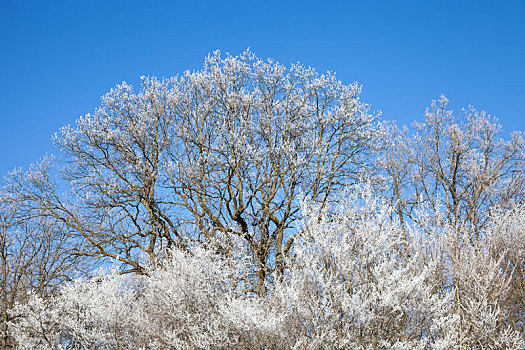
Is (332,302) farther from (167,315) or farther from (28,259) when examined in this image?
(28,259)

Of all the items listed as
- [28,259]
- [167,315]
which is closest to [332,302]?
[167,315]

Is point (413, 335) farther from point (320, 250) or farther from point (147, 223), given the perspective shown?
point (147, 223)

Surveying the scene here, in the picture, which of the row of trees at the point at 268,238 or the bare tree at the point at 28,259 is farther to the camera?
the bare tree at the point at 28,259

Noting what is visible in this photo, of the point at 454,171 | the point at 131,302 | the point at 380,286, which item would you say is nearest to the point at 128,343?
the point at 131,302

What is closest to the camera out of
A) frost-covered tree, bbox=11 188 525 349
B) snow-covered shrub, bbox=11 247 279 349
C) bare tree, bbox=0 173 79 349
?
frost-covered tree, bbox=11 188 525 349

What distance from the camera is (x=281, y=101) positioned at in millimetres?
15664

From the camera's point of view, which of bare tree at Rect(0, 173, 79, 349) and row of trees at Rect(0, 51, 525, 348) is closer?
row of trees at Rect(0, 51, 525, 348)

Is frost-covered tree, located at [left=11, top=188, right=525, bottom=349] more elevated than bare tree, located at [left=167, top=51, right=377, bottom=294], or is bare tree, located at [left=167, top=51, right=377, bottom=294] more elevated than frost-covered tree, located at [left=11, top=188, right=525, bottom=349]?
bare tree, located at [left=167, top=51, right=377, bottom=294]

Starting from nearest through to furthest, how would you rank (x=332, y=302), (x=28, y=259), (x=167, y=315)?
(x=332, y=302), (x=167, y=315), (x=28, y=259)

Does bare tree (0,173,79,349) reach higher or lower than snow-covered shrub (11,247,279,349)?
higher

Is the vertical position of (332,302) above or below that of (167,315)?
below

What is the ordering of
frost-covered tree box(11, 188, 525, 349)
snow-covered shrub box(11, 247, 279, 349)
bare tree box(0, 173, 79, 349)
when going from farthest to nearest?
bare tree box(0, 173, 79, 349) < snow-covered shrub box(11, 247, 279, 349) < frost-covered tree box(11, 188, 525, 349)

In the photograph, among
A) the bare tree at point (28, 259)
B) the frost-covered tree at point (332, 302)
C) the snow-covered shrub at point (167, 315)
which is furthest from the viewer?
the bare tree at point (28, 259)

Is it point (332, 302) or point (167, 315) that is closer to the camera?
point (332, 302)
